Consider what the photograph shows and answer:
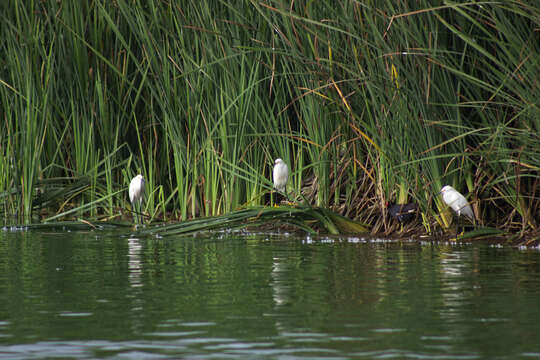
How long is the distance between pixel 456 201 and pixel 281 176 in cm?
218

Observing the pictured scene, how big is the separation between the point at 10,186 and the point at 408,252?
5.87 metres

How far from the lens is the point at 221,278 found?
22.6 feet

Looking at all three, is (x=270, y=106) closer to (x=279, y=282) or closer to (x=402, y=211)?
(x=402, y=211)

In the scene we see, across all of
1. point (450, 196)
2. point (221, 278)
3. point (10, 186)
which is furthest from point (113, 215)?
point (221, 278)

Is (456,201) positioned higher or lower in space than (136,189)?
lower

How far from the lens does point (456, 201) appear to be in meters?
9.02

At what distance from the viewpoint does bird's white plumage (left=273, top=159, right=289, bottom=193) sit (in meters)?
10.4

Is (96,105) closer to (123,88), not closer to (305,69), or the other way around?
(123,88)

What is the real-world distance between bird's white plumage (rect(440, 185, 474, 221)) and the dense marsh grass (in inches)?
8.3

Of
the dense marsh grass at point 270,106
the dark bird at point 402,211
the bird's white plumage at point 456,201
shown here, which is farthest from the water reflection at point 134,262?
the bird's white plumage at point 456,201

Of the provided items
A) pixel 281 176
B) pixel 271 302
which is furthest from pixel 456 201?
pixel 271 302

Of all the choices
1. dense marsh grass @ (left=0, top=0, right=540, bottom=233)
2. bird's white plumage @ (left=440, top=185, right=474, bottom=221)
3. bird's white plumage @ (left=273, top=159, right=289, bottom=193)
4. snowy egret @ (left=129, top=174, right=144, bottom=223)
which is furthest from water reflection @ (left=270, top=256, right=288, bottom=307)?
snowy egret @ (left=129, top=174, right=144, bottom=223)

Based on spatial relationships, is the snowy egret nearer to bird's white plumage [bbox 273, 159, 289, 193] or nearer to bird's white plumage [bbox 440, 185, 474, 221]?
bird's white plumage [bbox 273, 159, 289, 193]

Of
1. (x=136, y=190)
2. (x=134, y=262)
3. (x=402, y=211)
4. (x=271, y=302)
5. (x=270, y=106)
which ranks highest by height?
(x=270, y=106)
